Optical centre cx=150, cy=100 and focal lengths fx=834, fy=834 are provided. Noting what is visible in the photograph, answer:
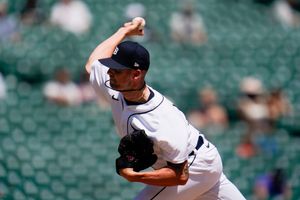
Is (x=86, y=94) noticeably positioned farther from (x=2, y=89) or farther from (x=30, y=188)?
(x=30, y=188)

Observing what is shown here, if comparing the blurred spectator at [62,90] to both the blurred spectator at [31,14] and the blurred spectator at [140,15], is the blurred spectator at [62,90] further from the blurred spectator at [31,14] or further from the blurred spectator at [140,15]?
the blurred spectator at [140,15]

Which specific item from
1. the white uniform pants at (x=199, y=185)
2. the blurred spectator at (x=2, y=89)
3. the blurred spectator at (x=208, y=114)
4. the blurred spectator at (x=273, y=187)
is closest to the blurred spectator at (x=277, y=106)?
the blurred spectator at (x=208, y=114)

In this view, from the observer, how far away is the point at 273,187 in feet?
26.6

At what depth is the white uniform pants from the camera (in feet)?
13.9

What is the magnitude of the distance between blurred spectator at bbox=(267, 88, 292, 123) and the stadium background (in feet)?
0.44

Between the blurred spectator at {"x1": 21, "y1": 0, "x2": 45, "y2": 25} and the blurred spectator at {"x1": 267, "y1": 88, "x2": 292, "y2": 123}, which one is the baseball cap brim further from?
the blurred spectator at {"x1": 21, "y1": 0, "x2": 45, "y2": 25}

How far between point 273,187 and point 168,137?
435 cm

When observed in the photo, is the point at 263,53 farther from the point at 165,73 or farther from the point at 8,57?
the point at 8,57

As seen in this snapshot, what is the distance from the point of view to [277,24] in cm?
1212

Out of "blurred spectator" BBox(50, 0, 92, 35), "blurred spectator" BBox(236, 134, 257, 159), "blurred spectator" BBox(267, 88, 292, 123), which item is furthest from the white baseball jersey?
"blurred spectator" BBox(50, 0, 92, 35)

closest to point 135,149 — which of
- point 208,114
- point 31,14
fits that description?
point 208,114

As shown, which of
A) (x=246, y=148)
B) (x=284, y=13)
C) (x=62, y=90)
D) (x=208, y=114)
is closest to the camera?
(x=246, y=148)

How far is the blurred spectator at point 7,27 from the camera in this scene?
Answer: 9.75m

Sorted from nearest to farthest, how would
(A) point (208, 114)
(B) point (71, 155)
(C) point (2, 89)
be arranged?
(B) point (71, 155) < (C) point (2, 89) < (A) point (208, 114)
